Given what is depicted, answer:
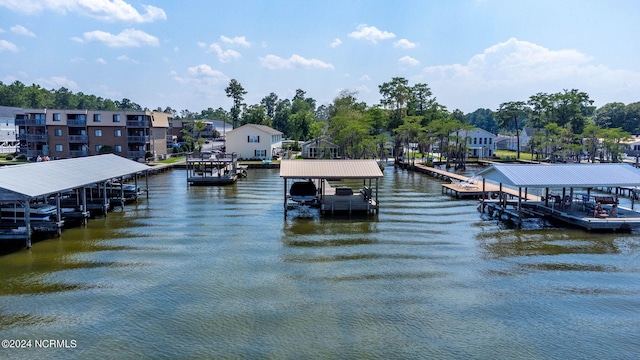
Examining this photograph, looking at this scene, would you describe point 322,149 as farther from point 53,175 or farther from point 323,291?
point 323,291

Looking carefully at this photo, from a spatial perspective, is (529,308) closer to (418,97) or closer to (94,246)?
(94,246)

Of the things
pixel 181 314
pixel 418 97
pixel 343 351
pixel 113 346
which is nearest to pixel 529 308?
pixel 343 351

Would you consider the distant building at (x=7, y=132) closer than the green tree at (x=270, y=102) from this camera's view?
Yes

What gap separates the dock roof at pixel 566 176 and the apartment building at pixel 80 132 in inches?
1970

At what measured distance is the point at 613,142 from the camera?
215 ft

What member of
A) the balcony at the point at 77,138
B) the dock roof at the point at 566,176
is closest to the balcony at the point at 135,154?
the balcony at the point at 77,138

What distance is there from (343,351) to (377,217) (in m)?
17.9

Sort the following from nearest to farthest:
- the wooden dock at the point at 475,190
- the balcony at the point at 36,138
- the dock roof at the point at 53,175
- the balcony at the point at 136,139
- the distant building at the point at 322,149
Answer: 1. the dock roof at the point at 53,175
2. the wooden dock at the point at 475,190
3. the balcony at the point at 36,138
4. the balcony at the point at 136,139
5. the distant building at the point at 322,149

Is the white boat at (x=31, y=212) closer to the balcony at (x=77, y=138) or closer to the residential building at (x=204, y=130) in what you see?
the balcony at (x=77, y=138)

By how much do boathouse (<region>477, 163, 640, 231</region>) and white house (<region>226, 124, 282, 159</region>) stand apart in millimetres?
43405

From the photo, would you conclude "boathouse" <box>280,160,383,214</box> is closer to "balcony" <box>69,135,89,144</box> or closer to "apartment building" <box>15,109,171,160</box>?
"apartment building" <box>15,109,171,160</box>

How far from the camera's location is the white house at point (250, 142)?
70250 mm

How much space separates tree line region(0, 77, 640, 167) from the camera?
6694 cm

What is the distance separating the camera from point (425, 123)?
86.1m
